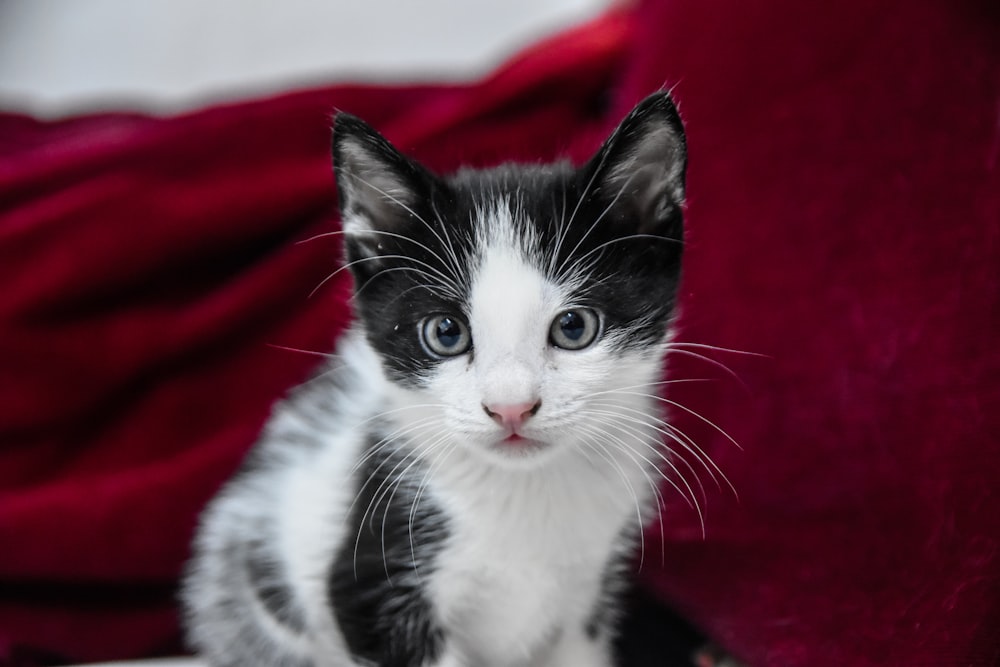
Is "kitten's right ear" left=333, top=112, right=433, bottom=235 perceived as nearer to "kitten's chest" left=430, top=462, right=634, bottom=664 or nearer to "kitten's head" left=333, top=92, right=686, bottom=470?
"kitten's head" left=333, top=92, right=686, bottom=470

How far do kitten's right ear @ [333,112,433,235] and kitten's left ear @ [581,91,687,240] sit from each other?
0.55 feet

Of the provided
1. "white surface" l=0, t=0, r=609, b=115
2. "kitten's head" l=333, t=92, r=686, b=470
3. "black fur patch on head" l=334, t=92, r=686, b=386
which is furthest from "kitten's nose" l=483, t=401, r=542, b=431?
"white surface" l=0, t=0, r=609, b=115

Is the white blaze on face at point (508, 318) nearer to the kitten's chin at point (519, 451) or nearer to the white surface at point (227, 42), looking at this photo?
the kitten's chin at point (519, 451)

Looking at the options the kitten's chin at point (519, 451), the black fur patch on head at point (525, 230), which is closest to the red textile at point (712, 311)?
the black fur patch on head at point (525, 230)

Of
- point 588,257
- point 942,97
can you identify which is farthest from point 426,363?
point 942,97

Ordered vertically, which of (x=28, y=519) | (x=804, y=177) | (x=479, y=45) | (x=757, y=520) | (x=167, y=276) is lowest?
(x=28, y=519)

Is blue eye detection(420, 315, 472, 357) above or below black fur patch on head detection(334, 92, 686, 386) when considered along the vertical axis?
below

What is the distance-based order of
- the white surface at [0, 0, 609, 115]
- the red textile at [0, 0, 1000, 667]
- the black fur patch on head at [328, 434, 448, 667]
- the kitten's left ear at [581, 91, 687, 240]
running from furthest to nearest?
1. the white surface at [0, 0, 609, 115]
2. the red textile at [0, 0, 1000, 667]
3. the black fur patch on head at [328, 434, 448, 667]
4. the kitten's left ear at [581, 91, 687, 240]

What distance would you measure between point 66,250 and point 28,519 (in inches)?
16.8

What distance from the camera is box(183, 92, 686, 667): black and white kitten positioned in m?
0.76

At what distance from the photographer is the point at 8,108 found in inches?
82.0

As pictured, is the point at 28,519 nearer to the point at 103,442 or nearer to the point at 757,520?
the point at 103,442

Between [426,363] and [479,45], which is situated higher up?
[479,45]

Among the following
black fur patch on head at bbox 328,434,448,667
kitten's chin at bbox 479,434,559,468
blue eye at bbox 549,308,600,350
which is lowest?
black fur patch on head at bbox 328,434,448,667
